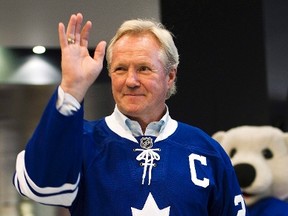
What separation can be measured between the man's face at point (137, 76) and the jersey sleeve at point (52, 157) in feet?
0.66

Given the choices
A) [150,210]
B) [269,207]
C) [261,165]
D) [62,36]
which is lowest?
[269,207]

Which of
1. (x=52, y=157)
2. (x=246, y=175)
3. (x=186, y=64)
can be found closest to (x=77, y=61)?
(x=52, y=157)

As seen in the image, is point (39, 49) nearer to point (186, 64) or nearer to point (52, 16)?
point (52, 16)

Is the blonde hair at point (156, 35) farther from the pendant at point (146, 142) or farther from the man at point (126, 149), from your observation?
the pendant at point (146, 142)

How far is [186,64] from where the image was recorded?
8.75ft

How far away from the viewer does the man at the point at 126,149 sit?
1.12 meters

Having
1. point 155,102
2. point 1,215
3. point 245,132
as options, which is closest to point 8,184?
A: point 1,215

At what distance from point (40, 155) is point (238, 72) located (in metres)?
1.64

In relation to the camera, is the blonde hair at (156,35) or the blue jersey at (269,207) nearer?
the blonde hair at (156,35)

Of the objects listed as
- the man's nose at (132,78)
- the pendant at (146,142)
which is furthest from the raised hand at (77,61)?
the pendant at (146,142)

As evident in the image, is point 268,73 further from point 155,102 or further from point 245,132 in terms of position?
point 155,102

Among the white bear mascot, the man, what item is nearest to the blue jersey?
the white bear mascot

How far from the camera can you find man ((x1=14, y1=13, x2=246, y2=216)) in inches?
44.3

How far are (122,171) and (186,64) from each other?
1441mm
